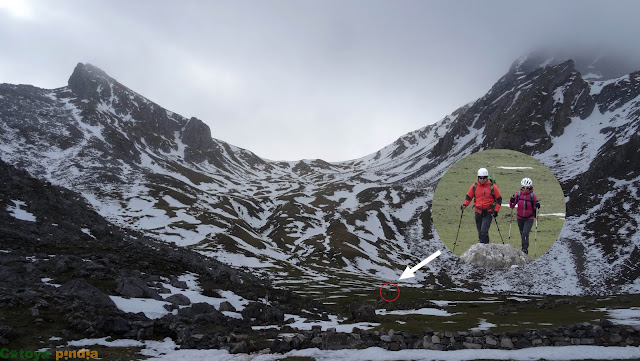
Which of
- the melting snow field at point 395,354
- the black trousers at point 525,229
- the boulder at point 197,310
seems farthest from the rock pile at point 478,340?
the boulder at point 197,310

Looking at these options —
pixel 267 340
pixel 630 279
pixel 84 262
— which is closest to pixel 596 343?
pixel 267 340

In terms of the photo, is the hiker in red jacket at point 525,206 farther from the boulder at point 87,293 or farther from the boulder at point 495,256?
the boulder at point 87,293

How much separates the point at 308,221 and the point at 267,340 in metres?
150

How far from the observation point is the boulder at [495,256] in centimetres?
1163

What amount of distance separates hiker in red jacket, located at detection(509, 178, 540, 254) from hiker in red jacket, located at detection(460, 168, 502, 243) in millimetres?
502

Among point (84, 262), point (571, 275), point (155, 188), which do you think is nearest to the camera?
point (84, 262)

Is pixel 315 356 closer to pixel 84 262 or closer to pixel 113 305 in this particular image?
pixel 113 305

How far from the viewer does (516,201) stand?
11.2 metres

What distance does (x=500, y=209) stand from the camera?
37.6 ft

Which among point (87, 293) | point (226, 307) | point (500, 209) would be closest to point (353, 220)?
point (226, 307)

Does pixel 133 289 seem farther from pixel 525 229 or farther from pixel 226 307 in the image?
pixel 525 229

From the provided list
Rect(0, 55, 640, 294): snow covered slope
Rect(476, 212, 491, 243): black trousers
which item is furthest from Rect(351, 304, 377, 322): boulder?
Rect(0, 55, 640, 294): snow covered slope

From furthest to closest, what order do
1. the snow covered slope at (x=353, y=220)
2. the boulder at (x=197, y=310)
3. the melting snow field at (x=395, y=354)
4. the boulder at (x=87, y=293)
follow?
the snow covered slope at (x=353, y=220) → the boulder at (x=197, y=310) → the boulder at (x=87, y=293) → the melting snow field at (x=395, y=354)

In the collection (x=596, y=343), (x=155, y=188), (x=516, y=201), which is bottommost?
(x=596, y=343)
